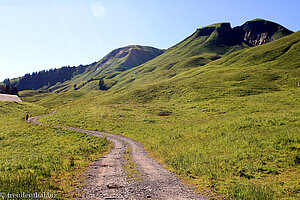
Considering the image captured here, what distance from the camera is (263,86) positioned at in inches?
2945

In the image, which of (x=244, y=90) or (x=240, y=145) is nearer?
(x=240, y=145)

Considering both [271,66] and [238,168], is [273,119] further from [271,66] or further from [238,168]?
[271,66]

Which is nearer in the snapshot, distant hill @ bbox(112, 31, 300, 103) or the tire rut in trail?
the tire rut in trail

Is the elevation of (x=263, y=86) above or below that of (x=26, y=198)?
above

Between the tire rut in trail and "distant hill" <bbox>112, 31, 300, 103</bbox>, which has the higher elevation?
"distant hill" <bbox>112, 31, 300, 103</bbox>

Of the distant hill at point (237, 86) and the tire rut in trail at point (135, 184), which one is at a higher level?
the distant hill at point (237, 86)

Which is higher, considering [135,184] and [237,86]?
[237,86]

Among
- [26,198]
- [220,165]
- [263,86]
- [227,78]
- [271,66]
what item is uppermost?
[271,66]

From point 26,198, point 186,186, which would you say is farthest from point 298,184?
point 26,198

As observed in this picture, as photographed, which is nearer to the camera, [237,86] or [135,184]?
[135,184]

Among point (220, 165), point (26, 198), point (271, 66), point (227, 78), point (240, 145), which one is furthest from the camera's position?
point (271, 66)

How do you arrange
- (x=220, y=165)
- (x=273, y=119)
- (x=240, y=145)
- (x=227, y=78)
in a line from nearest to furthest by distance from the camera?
(x=220, y=165) → (x=240, y=145) → (x=273, y=119) → (x=227, y=78)

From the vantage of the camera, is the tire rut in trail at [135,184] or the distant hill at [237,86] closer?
the tire rut in trail at [135,184]

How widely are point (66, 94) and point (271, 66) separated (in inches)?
7635
